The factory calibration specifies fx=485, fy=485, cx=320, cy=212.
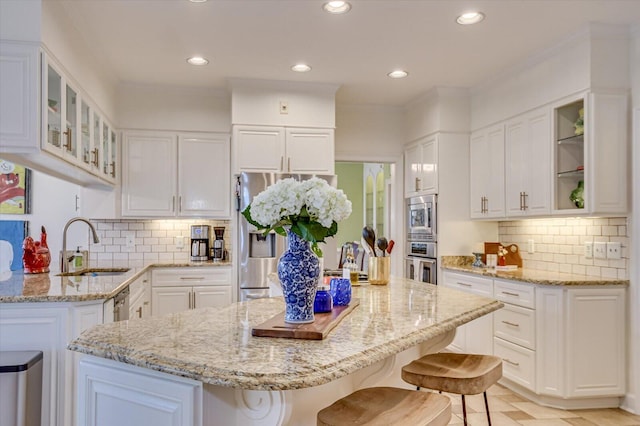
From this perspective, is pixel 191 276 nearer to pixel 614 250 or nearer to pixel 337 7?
pixel 337 7

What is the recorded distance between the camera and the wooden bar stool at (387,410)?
1.42 m

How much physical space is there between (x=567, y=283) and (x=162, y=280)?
11.1 feet

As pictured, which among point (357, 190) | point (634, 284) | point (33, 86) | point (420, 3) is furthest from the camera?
point (357, 190)

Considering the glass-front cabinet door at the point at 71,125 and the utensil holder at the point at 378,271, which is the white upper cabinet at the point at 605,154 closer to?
the utensil holder at the point at 378,271

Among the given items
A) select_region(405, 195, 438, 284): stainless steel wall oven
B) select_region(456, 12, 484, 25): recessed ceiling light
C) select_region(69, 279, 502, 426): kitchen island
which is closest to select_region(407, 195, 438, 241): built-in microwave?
select_region(405, 195, 438, 284): stainless steel wall oven

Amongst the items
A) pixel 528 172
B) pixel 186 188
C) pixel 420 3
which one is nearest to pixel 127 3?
pixel 420 3

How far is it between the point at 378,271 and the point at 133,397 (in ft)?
5.70

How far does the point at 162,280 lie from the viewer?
4.54m

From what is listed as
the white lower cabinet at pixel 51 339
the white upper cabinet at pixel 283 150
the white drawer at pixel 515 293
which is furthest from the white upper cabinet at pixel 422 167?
the white lower cabinet at pixel 51 339

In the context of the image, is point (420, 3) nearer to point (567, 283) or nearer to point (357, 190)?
point (567, 283)

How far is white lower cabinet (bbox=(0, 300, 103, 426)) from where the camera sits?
243 centimetres

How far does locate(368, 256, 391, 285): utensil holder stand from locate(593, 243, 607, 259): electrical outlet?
1.70 meters

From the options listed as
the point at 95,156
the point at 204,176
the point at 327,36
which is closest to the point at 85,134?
the point at 95,156

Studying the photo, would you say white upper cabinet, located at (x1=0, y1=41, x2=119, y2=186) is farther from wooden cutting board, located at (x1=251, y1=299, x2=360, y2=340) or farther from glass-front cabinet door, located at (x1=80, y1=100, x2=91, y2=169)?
wooden cutting board, located at (x1=251, y1=299, x2=360, y2=340)
